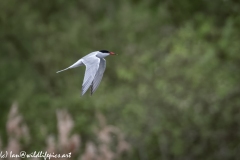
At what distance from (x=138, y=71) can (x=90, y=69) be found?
9568 mm

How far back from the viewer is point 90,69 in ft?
20.3

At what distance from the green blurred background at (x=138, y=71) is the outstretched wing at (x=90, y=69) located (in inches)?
291

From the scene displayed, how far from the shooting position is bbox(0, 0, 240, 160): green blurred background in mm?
14406

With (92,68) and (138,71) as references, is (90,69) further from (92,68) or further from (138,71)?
(138,71)

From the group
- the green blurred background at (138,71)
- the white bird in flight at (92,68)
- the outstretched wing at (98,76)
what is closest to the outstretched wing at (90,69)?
the white bird in flight at (92,68)

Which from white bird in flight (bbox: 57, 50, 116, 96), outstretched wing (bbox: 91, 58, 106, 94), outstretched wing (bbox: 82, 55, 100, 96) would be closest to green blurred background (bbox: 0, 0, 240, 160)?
outstretched wing (bbox: 91, 58, 106, 94)

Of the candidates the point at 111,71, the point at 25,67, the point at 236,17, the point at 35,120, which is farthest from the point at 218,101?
the point at 25,67

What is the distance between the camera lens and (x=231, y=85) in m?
13.9

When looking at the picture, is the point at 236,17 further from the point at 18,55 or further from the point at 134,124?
the point at 18,55

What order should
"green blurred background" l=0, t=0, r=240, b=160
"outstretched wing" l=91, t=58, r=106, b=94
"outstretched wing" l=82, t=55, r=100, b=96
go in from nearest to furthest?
"outstretched wing" l=82, t=55, r=100, b=96 → "outstretched wing" l=91, t=58, r=106, b=94 → "green blurred background" l=0, t=0, r=240, b=160

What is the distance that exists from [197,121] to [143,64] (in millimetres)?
2148

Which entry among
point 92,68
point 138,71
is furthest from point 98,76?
point 138,71

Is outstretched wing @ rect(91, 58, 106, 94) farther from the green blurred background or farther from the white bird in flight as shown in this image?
the green blurred background

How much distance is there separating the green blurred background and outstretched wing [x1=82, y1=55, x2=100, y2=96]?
739 cm
